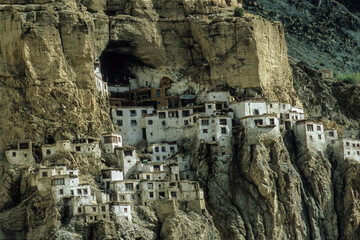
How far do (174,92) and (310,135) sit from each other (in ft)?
52.1

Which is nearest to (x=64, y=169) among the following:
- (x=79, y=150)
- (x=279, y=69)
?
(x=79, y=150)

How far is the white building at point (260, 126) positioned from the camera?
385 feet

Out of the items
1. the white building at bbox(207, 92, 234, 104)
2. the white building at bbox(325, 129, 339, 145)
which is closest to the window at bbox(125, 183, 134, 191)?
the white building at bbox(207, 92, 234, 104)

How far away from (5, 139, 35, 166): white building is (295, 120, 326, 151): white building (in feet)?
95.8

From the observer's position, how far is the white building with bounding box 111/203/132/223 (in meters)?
105

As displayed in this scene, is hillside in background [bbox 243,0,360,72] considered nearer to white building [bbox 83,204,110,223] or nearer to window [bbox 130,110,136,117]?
window [bbox 130,110,136,117]

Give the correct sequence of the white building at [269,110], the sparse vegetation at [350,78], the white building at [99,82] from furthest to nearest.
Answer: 1. the sparse vegetation at [350,78]
2. the white building at [99,82]
3. the white building at [269,110]

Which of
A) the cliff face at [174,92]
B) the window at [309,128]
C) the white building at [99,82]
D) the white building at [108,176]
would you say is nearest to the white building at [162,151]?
the cliff face at [174,92]

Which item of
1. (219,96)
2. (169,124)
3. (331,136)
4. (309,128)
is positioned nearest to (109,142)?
(169,124)

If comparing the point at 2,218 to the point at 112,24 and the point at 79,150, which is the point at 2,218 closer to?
the point at 79,150

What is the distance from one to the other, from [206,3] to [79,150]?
28977 mm

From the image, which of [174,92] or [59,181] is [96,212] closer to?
[59,181]

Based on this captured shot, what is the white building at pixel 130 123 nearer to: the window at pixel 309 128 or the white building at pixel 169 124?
the white building at pixel 169 124

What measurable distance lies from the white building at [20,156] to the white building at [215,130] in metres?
18.3
